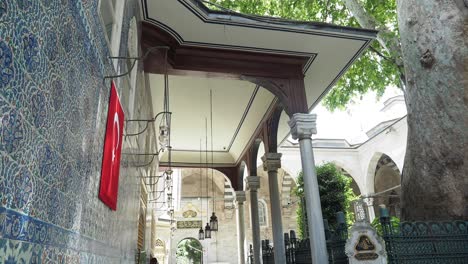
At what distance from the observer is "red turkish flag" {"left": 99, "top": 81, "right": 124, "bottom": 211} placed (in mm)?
2252

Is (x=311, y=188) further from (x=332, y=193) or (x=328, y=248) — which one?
(x=332, y=193)

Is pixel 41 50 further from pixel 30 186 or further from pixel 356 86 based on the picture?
pixel 356 86

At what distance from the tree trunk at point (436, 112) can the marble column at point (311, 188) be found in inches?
45.9

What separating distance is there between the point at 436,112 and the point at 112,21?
13.2 feet

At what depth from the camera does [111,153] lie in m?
2.45

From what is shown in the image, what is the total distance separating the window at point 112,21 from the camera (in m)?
2.39

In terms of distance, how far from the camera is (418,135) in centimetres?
449

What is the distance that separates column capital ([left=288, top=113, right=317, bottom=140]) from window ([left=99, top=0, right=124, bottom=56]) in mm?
3322

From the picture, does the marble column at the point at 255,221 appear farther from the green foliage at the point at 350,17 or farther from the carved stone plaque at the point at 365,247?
the carved stone plaque at the point at 365,247

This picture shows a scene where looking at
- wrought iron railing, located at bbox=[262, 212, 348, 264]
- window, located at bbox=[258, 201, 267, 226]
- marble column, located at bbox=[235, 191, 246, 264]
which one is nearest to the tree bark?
wrought iron railing, located at bbox=[262, 212, 348, 264]

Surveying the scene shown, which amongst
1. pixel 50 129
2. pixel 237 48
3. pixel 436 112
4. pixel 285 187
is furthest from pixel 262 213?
pixel 50 129

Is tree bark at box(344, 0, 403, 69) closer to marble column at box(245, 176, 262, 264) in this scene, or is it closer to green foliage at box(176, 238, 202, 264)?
marble column at box(245, 176, 262, 264)

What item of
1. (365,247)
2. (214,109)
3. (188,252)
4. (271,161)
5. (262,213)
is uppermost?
(214,109)

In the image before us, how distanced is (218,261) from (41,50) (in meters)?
22.1
